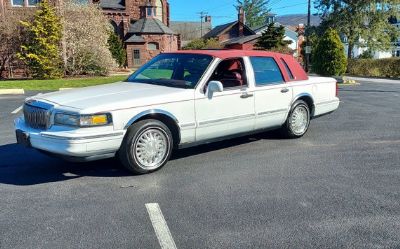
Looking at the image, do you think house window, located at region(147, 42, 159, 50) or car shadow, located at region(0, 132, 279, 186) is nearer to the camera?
car shadow, located at region(0, 132, 279, 186)

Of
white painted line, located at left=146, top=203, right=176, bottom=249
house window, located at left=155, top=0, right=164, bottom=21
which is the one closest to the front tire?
white painted line, located at left=146, top=203, right=176, bottom=249

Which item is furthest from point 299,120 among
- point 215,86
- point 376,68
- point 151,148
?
point 376,68

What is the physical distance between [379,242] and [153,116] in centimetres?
304

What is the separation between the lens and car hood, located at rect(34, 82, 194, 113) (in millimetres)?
4715

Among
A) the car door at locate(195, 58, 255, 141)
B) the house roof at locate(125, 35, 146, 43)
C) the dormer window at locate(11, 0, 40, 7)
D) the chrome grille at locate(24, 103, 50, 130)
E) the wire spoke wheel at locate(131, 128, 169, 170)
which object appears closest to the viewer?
the chrome grille at locate(24, 103, 50, 130)

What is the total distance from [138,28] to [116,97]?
43987 millimetres

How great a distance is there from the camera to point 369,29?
126 ft

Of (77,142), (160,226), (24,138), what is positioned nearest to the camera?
(160,226)

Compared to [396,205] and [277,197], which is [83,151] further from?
[396,205]

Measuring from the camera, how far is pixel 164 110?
5156 millimetres

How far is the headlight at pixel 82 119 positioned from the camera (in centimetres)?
455

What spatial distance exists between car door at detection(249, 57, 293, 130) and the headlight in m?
2.56

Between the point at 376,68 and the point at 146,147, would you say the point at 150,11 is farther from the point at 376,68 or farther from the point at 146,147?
the point at 146,147

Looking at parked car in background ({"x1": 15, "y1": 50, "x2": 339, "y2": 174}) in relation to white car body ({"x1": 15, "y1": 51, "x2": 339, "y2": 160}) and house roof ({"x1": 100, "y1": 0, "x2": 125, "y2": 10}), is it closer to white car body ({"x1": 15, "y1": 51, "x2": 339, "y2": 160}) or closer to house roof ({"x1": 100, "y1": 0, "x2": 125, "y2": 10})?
white car body ({"x1": 15, "y1": 51, "x2": 339, "y2": 160})
